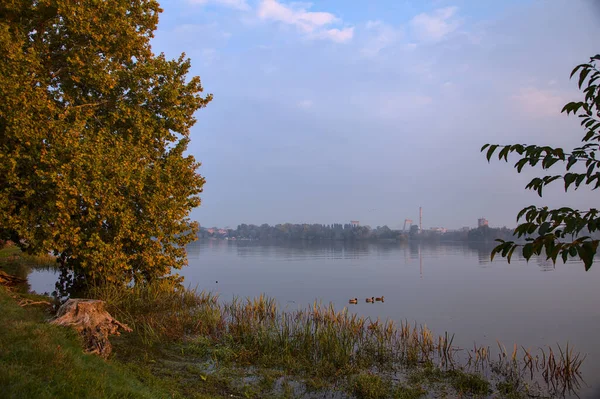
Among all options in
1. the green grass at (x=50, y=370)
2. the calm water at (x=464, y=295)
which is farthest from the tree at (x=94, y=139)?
the calm water at (x=464, y=295)

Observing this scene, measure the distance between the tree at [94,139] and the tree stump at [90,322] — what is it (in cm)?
470

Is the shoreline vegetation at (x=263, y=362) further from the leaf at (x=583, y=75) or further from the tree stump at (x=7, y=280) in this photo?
the leaf at (x=583, y=75)

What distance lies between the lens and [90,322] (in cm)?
1106

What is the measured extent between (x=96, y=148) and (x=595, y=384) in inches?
708

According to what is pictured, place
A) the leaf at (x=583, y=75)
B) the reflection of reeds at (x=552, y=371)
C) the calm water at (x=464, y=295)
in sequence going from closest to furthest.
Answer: the leaf at (x=583, y=75) < the reflection of reeds at (x=552, y=371) < the calm water at (x=464, y=295)

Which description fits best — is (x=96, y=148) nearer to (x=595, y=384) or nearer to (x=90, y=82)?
(x=90, y=82)

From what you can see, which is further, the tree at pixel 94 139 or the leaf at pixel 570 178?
the tree at pixel 94 139

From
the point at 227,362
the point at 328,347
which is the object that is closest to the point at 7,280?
the point at 227,362

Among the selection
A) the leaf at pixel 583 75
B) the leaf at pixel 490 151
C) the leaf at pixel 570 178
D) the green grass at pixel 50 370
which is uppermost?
the leaf at pixel 583 75

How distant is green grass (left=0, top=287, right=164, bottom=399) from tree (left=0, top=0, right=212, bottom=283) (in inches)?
270

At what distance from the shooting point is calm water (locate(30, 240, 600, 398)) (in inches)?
763

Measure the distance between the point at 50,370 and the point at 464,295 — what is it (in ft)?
96.6

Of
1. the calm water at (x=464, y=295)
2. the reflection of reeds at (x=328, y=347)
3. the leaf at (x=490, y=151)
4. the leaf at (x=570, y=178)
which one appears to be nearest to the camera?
the leaf at (x=570, y=178)

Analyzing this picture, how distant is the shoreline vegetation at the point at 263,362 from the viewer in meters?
8.23
